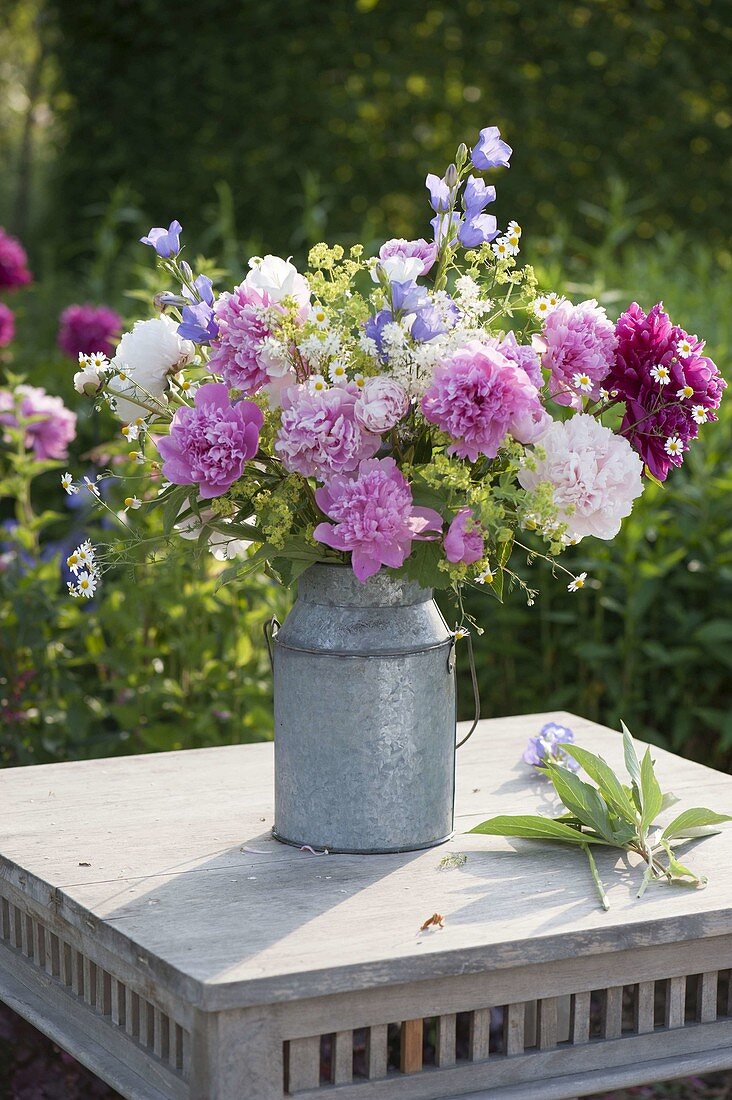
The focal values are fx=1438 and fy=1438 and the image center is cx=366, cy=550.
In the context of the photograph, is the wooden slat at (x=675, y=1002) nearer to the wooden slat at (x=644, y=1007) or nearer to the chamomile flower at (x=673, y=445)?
the wooden slat at (x=644, y=1007)

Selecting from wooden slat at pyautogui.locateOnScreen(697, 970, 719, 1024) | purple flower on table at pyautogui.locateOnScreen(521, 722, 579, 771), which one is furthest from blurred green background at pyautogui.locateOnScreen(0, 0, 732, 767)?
wooden slat at pyautogui.locateOnScreen(697, 970, 719, 1024)

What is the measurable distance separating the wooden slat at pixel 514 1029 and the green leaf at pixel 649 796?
0.27m

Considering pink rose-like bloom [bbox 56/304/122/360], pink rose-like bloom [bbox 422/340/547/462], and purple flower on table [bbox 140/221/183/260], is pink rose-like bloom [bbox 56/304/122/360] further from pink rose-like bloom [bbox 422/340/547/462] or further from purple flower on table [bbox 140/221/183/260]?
pink rose-like bloom [bbox 422/340/547/462]

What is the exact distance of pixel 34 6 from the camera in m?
10.1

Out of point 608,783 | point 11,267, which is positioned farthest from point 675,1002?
point 11,267

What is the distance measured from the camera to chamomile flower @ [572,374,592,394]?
4.75ft

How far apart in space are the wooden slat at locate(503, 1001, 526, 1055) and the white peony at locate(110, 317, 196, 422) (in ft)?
2.39

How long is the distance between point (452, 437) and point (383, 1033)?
0.56 meters

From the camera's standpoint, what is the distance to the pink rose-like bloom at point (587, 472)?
4.64 feet

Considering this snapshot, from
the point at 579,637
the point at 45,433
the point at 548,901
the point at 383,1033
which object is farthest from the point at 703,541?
the point at 383,1033

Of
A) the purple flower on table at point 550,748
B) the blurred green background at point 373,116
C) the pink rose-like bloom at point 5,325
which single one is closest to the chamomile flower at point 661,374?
the purple flower on table at point 550,748

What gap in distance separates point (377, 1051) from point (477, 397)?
618 mm

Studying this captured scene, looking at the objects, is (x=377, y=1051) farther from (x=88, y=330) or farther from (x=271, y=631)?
(x=88, y=330)

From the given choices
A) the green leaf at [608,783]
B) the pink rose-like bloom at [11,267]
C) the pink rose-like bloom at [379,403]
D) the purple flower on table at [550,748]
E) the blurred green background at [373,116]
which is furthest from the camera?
the blurred green background at [373,116]
